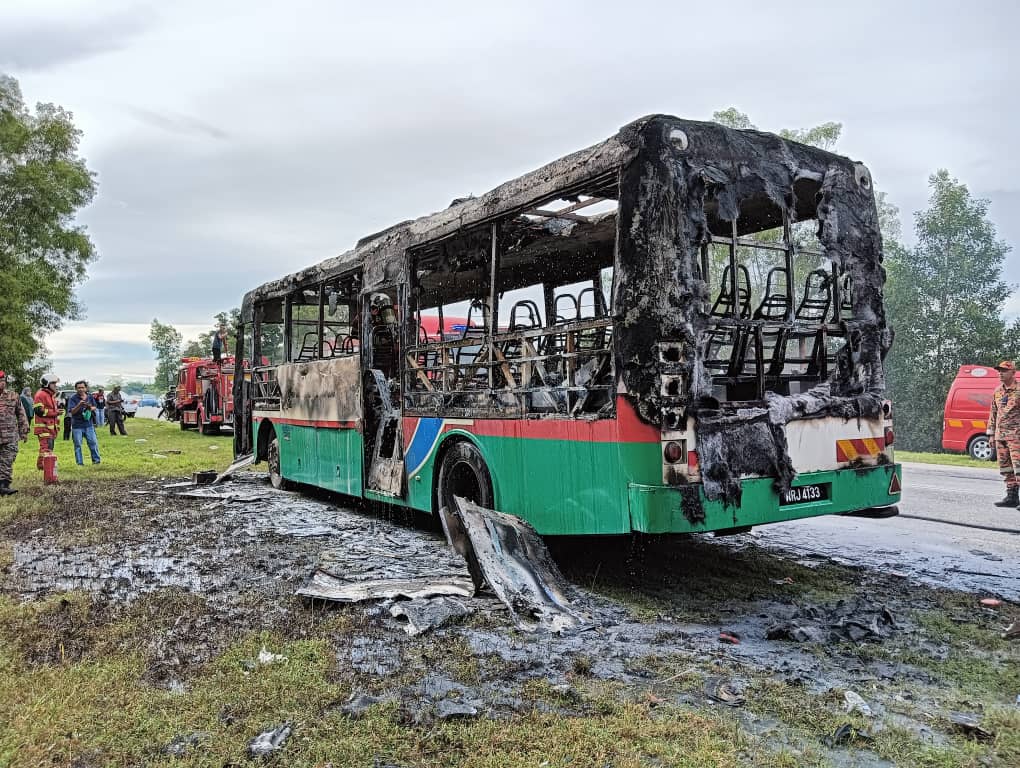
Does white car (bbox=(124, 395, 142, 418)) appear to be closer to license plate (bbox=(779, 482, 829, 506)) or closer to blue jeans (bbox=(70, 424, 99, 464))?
blue jeans (bbox=(70, 424, 99, 464))

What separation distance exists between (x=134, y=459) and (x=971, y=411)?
18.4 metres

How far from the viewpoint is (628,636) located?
Result: 4.60 metres

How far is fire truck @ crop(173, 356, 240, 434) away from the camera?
25531 millimetres

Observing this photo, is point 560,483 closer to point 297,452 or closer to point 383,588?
point 383,588

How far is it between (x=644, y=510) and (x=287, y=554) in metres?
3.48

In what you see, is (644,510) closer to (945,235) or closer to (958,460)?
(958,460)

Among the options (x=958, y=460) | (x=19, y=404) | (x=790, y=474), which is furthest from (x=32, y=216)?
(x=790, y=474)

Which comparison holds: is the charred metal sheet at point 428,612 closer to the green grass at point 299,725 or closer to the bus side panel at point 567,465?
the green grass at point 299,725

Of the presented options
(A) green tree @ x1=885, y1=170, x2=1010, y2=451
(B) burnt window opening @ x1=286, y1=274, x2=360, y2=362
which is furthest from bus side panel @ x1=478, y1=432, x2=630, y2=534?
(A) green tree @ x1=885, y1=170, x2=1010, y2=451

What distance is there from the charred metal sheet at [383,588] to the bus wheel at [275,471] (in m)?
6.10

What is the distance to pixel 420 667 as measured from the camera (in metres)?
4.04

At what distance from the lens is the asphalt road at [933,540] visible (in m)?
6.04

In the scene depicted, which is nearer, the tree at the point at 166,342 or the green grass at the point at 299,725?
the green grass at the point at 299,725

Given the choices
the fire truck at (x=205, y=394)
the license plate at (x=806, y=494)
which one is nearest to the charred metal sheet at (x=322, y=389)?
the license plate at (x=806, y=494)
